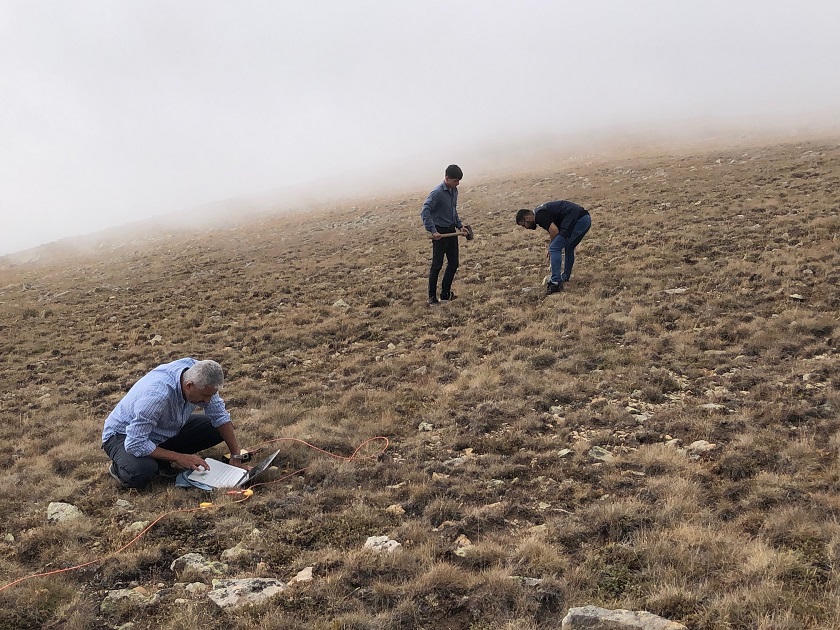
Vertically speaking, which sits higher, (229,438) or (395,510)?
(229,438)

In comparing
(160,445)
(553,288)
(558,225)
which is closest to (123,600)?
(160,445)

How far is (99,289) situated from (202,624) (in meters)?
20.7

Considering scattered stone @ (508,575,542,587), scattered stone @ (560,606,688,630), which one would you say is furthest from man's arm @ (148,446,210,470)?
scattered stone @ (560,606,688,630)

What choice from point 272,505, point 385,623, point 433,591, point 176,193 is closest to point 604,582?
point 433,591

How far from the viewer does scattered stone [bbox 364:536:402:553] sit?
4723 mm

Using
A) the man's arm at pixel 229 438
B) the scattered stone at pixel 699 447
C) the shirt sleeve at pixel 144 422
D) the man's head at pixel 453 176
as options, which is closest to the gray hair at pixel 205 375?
the shirt sleeve at pixel 144 422

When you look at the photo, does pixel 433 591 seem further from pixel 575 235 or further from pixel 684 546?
pixel 575 235

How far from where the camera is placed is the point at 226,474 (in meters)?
6.26

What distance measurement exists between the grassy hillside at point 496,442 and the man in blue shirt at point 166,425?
1.18ft

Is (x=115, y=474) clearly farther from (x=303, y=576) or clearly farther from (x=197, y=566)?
(x=303, y=576)

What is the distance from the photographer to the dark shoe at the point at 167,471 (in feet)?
21.4

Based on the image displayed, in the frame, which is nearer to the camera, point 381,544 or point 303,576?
point 303,576

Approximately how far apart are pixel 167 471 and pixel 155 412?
0.89m

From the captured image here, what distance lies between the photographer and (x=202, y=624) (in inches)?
155
